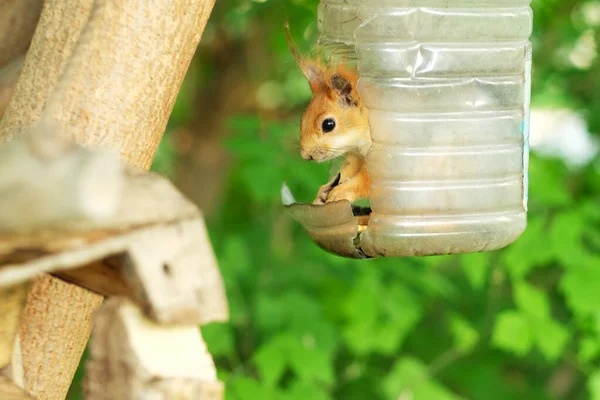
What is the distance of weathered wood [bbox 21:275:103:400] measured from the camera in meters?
1.27

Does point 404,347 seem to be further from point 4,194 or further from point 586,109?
point 4,194

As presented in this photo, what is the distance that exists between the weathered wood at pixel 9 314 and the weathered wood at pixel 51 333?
9 cm

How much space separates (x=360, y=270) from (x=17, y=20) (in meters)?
1.55

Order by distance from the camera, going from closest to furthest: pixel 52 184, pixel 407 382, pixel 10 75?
1. pixel 52 184
2. pixel 10 75
3. pixel 407 382

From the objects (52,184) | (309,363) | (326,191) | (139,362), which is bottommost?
(309,363)

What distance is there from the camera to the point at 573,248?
2.57 m

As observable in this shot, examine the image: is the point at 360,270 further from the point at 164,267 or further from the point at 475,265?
the point at 164,267

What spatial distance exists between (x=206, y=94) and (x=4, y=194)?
117 inches

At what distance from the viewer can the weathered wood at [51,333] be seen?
4.17ft

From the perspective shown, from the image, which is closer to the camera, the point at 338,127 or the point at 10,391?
the point at 10,391

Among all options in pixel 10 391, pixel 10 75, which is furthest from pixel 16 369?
pixel 10 75

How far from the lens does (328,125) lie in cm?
175

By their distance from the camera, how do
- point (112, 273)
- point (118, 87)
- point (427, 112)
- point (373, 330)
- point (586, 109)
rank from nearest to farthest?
1. point (112, 273)
2. point (118, 87)
3. point (427, 112)
4. point (373, 330)
5. point (586, 109)

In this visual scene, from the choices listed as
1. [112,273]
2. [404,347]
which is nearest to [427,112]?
[112,273]
